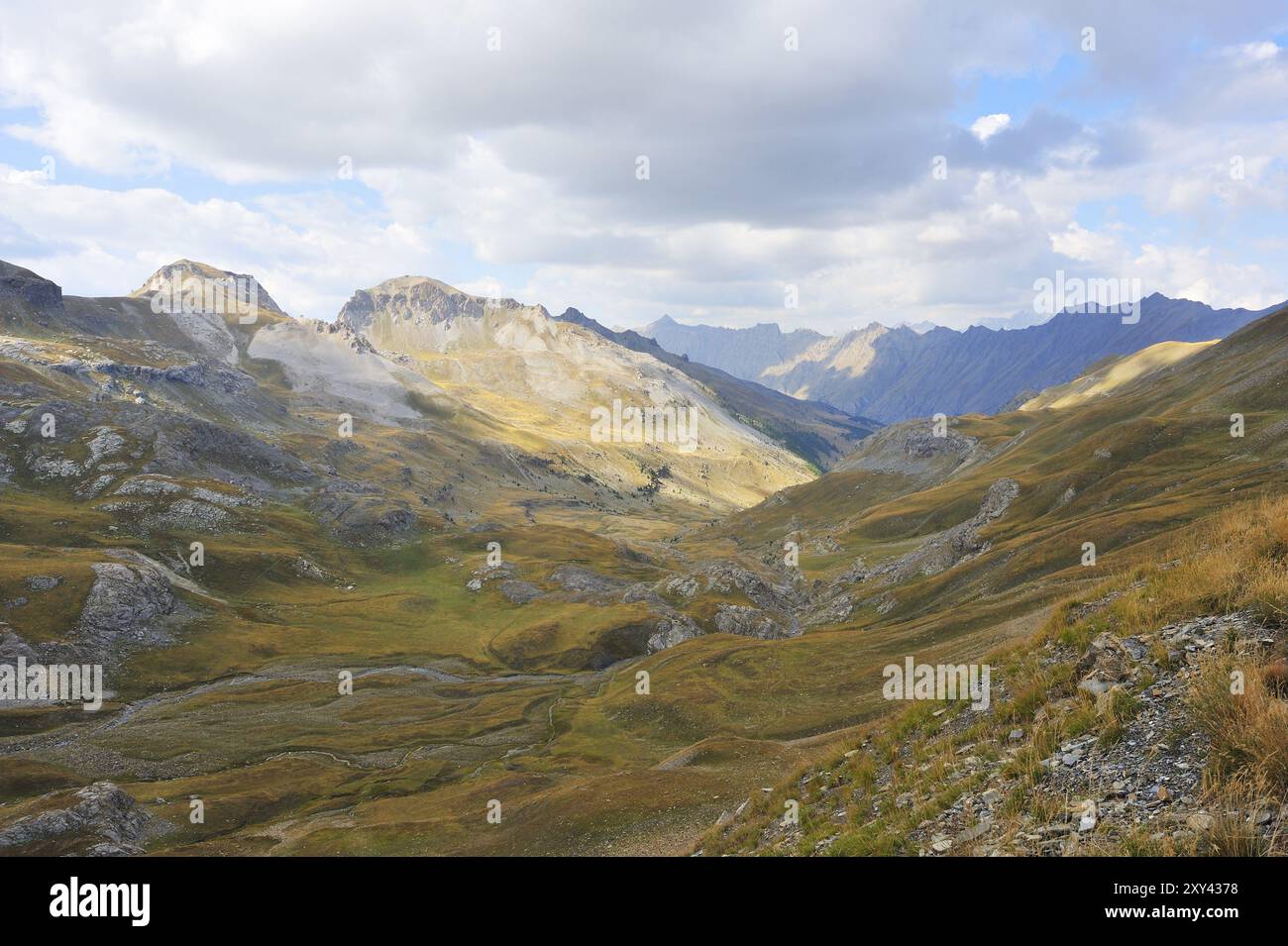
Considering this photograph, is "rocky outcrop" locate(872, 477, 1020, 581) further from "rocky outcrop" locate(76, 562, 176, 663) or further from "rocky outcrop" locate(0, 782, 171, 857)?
"rocky outcrop" locate(76, 562, 176, 663)

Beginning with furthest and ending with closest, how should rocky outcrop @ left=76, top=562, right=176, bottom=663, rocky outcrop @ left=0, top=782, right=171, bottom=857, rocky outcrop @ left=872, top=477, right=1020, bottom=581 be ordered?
rocky outcrop @ left=872, top=477, right=1020, bottom=581 < rocky outcrop @ left=76, top=562, right=176, bottom=663 < rocky outcrop @ left=0, top=782, right=171, bottom=857

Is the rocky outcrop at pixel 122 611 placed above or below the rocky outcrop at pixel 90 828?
above

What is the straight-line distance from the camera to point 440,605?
484 feet

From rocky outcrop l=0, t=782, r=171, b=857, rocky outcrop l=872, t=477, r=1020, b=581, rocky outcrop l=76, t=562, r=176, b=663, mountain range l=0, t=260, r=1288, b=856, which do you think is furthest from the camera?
rocky outcrop l=872, t=477, r=1020, b=581

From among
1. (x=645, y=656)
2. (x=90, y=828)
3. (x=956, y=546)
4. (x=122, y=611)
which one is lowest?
(x=645, y=656)

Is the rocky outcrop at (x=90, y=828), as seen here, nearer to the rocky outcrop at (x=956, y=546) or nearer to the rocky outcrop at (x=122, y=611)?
the rocky outcrop at (x=122, y=611)

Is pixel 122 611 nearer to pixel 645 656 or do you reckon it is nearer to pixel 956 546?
pixel 645 656

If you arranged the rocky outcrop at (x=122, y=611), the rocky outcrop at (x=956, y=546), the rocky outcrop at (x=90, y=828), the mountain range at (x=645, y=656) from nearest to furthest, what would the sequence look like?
the mountain range at (x=645, y=656) < the rocky outcrop at (x=90, y=828) < the rocky outcrop at (x=122, y=611) < the rocky outcrop at (x=956, y=546)

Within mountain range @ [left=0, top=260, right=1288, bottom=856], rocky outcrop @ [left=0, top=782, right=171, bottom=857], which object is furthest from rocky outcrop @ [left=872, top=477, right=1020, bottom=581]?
rocky outcrop @ [left=0, top=782, right=171, bottom=857]

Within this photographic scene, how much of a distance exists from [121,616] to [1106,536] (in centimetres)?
14001

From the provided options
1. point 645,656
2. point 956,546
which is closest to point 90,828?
point 645,656

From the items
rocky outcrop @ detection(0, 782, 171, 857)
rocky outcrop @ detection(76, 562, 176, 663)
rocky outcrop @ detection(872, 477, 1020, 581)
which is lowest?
rocky outcrop @ detection(0, 782, 171, 857)

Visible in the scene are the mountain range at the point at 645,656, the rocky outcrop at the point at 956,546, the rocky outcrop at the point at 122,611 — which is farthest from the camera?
the rocky outcrop at the point at 956,546

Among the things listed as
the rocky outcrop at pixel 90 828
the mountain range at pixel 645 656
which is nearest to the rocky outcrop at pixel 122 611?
the mountain range at pixel 645 656
